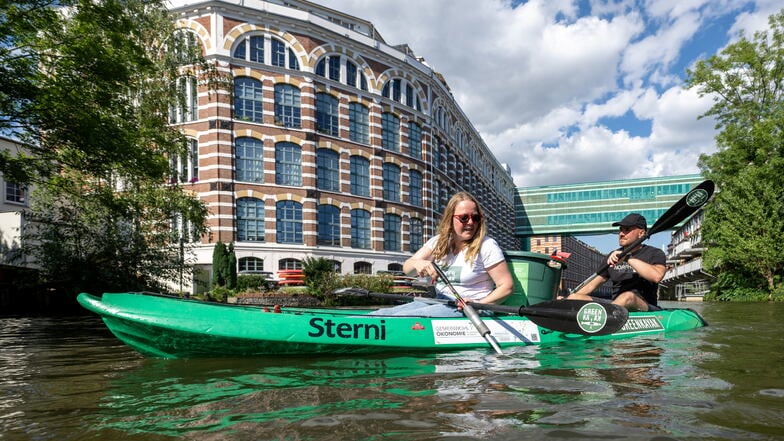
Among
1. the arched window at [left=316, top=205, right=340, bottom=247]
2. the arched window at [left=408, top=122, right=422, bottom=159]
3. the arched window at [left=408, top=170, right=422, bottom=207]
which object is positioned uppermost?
the arched window at [left=408, top=122, right=422, bottom=159]

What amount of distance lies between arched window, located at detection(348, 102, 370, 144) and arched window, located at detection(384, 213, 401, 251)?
16.3 feet

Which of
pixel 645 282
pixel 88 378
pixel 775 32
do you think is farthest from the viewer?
pixel 775 32

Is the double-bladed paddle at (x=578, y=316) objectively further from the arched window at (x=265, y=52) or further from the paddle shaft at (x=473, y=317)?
the arched window at (x=265, y=52)

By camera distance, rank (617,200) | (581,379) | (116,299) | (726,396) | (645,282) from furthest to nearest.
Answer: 1. (617,200)
2. (645,282)
3. (116,299)
4. (581,379)
5. (726,396)

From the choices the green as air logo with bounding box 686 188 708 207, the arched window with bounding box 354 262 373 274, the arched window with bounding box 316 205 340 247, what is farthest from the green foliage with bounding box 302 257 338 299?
the green as air logo with bounding box 686 188 708 207

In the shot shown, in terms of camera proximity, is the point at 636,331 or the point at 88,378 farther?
the point at 636,331

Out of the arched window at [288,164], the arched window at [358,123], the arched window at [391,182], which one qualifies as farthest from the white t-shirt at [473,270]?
the arched window at [391,182]

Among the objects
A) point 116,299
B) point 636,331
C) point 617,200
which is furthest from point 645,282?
point 617,200

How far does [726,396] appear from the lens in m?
3.14

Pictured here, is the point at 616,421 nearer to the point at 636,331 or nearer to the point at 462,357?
the point at 462,357

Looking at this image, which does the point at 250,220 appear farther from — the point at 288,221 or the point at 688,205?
the point at 688,205

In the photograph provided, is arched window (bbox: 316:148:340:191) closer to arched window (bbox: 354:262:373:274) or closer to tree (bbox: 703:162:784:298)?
arched window (bbox: 354:262:373:274)

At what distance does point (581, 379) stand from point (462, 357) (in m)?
1.37

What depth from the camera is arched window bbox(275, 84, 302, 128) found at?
25547 millimetres
